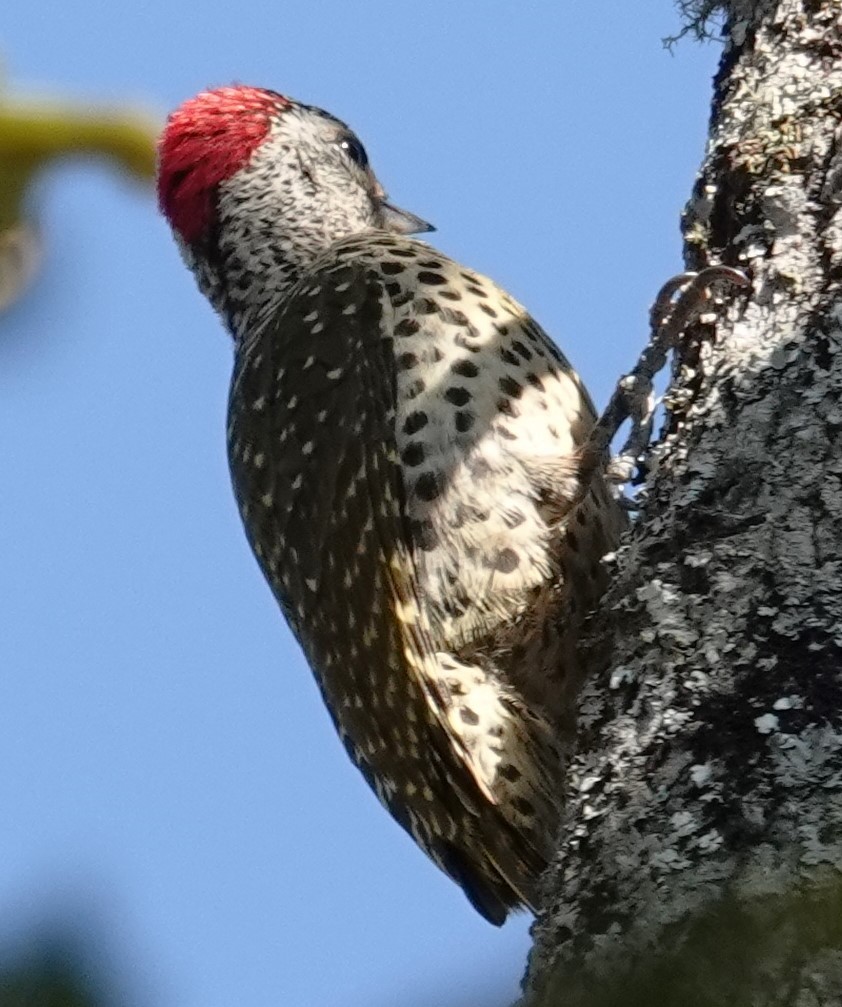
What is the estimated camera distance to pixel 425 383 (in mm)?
3395

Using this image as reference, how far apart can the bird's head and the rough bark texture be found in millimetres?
1793

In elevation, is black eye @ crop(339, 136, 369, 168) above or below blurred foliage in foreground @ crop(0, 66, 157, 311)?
above

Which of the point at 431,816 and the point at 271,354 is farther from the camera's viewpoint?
the point at 271,354

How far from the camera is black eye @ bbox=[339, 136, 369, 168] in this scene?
16.6 feet

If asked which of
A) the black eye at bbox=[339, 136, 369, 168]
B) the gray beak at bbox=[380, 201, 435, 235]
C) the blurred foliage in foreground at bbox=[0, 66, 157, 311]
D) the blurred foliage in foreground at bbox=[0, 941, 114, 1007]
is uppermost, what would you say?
the black eye at bbox=[339, 136, 369, 168]

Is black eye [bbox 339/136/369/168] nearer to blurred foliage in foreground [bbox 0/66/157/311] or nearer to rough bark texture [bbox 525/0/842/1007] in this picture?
rough bark texture [bbox 525/0/842/1007]

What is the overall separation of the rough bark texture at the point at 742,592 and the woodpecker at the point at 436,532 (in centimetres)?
53

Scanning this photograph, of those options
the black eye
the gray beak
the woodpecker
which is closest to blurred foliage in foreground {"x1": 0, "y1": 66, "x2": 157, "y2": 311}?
the woodpecker

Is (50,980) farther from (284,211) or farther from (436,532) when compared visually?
(284,211)

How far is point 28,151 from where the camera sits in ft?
3.43

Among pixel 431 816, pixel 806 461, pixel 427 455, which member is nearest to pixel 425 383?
pixel 427 455

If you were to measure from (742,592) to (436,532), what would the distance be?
117 centimetres

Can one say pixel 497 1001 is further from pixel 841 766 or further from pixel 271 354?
pixel 271 354

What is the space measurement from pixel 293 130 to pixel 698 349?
8.33 ft
